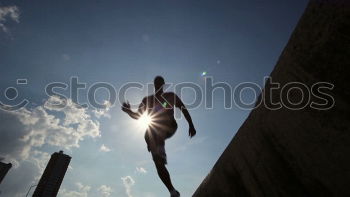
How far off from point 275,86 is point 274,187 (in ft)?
2.10

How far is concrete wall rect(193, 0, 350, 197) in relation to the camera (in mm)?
1119

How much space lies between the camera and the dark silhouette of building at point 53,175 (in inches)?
4080

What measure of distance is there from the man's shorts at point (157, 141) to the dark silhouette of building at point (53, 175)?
4592 inches

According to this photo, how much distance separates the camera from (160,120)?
11.9ft

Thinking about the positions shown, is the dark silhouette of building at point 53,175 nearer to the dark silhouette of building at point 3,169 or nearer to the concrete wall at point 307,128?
the dark silhouette of building at point 3,169

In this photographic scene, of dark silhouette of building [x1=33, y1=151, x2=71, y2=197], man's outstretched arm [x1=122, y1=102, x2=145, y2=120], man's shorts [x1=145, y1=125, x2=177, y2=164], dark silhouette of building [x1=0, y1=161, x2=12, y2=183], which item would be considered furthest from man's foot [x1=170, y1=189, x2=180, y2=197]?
dark silhouette of building [x1=0, y1=161, x2=12, y2=183]

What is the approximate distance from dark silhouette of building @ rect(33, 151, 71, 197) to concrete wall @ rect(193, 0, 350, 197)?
4681 inches

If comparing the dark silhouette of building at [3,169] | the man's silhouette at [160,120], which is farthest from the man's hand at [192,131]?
the dark silhouette of building at [3,169]

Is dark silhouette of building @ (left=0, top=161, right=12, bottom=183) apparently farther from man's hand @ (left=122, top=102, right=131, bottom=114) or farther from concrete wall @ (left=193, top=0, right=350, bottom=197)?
concrete wall @ (left=193, top=0, right=350, bottom=197)

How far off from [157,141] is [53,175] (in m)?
122

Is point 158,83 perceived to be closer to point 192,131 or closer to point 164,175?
point 192,131

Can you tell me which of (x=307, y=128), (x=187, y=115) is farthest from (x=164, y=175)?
(x=307, y=128)

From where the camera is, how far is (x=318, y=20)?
123 cm

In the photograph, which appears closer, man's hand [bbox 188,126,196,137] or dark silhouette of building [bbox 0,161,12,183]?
man's hand [bbox 188,126,196,137]
